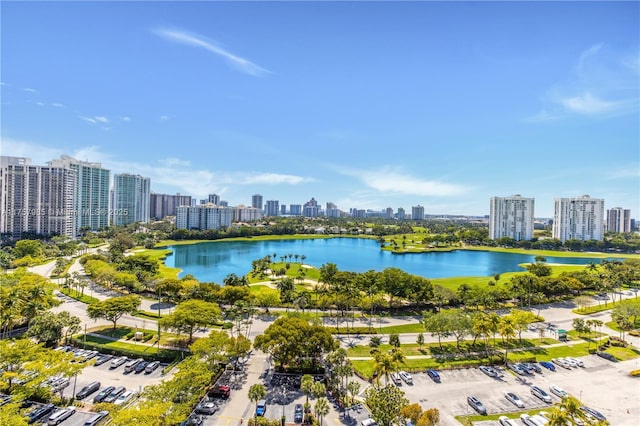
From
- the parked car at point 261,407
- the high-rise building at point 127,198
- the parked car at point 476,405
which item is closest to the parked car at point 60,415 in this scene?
the parked car at point 261,407

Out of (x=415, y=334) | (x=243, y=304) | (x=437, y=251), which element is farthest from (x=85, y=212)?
(x=437, y=251)

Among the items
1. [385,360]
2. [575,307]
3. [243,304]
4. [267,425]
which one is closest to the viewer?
[267,425]

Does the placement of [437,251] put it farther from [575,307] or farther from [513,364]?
[513,364]

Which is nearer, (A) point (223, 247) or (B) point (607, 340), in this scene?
(B) point (607, 340)

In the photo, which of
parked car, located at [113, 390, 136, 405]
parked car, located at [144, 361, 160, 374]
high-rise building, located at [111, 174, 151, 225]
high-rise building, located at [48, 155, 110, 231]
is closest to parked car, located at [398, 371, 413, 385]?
parked car, located at [113, 390, 136, 405]

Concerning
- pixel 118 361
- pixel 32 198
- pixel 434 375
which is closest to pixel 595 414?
pixel 434 375

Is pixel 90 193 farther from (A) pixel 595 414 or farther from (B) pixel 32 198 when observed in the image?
(A) pixel 595 414

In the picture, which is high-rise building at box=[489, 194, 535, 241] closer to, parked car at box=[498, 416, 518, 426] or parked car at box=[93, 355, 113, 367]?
parked car at box=[498, 416, 518, 426]

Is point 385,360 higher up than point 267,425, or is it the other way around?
point 385,360
